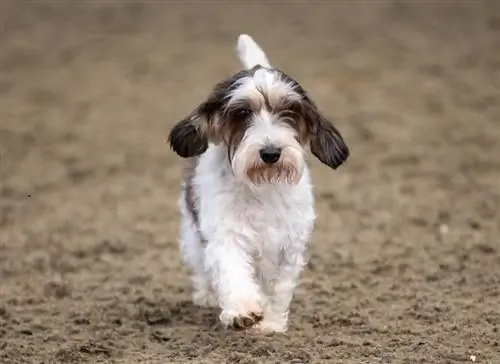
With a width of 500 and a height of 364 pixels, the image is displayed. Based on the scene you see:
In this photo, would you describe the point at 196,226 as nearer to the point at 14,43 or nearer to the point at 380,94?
the point at 380,94

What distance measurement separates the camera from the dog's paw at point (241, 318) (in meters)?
3.97

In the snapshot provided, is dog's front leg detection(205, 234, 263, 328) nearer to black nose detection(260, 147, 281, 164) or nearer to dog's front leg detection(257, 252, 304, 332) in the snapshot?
dog's front leg detection(257, 252, 304, 332)

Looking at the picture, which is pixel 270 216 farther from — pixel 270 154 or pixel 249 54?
pixel 249 54

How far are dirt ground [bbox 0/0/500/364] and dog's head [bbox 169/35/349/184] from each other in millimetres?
700

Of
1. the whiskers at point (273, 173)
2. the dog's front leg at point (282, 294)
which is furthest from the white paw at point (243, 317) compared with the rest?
the whiskers at point (273, 173)

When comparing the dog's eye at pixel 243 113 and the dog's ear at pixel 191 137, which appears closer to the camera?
the dog's eye at pixel 243 113

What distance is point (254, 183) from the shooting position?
410 cm

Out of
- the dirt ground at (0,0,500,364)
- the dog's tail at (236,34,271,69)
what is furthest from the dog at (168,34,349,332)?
the dog's tail at (236,34,271,69)

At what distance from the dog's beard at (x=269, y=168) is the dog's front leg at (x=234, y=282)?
0.99 ft

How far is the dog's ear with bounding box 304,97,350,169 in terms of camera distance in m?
4.25

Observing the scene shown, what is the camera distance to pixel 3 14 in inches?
440

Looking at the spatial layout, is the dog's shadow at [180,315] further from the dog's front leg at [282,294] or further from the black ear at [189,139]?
the black ear at [189,139]

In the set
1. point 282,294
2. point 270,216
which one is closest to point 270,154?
point 270,216

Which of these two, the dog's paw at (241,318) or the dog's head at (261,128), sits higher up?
the dog's head at (261,128)
